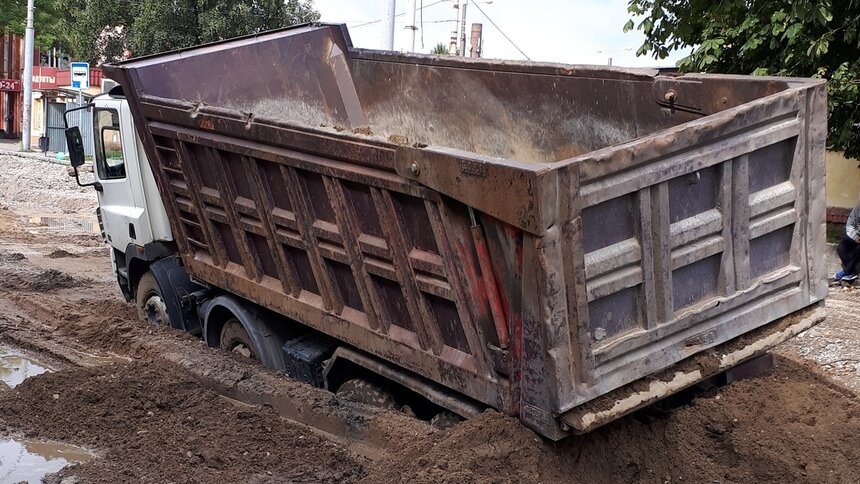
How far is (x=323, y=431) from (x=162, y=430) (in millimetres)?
991

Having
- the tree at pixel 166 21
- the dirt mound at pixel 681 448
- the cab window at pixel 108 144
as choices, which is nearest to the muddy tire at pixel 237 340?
the cab window at pixel 108 144

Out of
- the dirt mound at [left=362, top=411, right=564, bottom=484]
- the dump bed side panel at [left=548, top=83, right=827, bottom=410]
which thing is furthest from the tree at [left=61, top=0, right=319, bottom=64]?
the dirt mound at [left=362, top=411, right=564, bottom=484]

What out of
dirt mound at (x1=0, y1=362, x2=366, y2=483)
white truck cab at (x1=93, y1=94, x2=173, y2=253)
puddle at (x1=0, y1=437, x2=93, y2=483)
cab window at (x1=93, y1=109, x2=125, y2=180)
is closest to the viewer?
dirt mound at (x1=0, y1=362, x2=366, y2=483)

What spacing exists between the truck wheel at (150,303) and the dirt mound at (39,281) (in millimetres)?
2534

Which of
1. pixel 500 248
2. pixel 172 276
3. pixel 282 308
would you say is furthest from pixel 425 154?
pixel 172 276

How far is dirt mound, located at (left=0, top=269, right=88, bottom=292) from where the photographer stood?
10.4 m

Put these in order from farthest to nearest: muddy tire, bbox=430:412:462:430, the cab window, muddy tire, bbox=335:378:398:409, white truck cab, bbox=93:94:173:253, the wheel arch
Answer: the cab window
white truck cab, bbox=93:94:173:253
the wheel arch
muddy tire, bbox=335:378:398:409
muddy tire, bbox=430:412:462:430

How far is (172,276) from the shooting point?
7.84m

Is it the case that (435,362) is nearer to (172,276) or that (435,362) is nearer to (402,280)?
(402,280)

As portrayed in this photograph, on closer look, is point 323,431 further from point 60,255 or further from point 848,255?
point 60,255

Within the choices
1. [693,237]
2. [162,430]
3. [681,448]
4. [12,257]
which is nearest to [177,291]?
[162,430]

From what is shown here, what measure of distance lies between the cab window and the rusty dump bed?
1.25m

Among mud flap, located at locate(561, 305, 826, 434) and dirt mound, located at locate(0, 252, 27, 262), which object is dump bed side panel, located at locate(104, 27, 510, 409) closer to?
mud flap, located at locate(561, 305, 826, 434)

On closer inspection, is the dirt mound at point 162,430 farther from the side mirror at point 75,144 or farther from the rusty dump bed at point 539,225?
the side mirror at point 75,144
